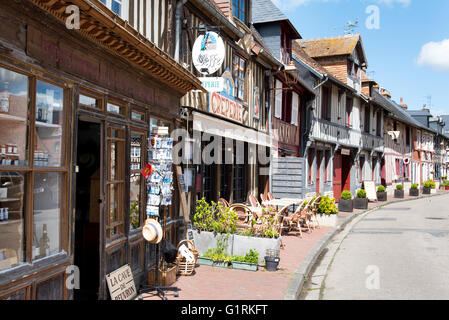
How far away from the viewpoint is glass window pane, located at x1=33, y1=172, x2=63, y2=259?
373 centimetres

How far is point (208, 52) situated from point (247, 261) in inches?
150

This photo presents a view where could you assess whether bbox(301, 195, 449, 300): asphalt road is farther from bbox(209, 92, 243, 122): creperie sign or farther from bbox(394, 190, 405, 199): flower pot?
bbox(394, 190, 405, 199): flower pot

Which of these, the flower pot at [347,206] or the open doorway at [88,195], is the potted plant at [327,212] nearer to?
the flower pot at [347,206]

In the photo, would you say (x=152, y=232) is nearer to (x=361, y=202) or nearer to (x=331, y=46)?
(x=361, y=202)

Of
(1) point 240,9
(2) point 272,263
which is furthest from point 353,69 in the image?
(2) point 272,263

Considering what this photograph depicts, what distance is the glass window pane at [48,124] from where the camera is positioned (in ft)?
12.3

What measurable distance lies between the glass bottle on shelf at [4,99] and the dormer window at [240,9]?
28.2 ft

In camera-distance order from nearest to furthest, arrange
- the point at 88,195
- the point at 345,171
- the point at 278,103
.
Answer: the point at 88,195 < the point at 278,103 < the point at 345,171

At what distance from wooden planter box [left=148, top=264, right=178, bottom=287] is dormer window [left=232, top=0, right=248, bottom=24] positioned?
742cm

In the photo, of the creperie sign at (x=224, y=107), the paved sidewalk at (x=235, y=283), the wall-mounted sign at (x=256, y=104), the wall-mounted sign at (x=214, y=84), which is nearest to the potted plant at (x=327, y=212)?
the wall-mounted sign at (x=256, y=104)

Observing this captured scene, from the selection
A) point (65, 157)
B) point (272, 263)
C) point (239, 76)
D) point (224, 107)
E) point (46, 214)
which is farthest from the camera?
point (239, 76)

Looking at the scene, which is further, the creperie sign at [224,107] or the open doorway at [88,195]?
the creperie sign at [224,107]

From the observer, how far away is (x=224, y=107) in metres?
9.13
